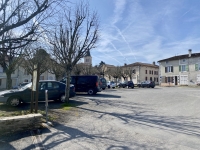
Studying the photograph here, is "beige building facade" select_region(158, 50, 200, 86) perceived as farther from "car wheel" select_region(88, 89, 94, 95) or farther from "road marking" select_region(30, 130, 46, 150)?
"road marking" select_region(30, 130, 46, 150)

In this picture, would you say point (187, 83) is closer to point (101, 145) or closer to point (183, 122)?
point (183, 122)

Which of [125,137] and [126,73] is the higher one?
[126,73]

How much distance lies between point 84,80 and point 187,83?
113 ft

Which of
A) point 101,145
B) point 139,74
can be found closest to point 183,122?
point 101,145

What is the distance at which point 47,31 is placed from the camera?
6.78 metres

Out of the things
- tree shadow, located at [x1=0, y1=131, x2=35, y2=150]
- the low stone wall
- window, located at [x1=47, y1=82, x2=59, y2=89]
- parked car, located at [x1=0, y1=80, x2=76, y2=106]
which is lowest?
tree shadow, located at [x1=0, y1=131, x2=35, y2=150]

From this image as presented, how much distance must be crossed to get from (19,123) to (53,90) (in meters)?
5.68

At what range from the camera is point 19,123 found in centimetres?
514

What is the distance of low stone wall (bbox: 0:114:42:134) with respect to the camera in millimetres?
4874

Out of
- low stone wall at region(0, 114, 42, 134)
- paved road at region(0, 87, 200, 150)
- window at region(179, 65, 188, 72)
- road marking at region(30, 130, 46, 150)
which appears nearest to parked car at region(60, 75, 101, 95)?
paved road at region(0, 87, 200, 150)

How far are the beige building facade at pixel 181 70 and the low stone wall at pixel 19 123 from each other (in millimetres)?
42696

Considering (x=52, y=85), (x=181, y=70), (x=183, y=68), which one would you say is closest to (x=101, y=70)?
(x=181, y=70)

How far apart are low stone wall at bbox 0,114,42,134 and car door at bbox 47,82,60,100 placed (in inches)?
208

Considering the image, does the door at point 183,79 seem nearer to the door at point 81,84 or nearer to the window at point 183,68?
the window at point 183,68
